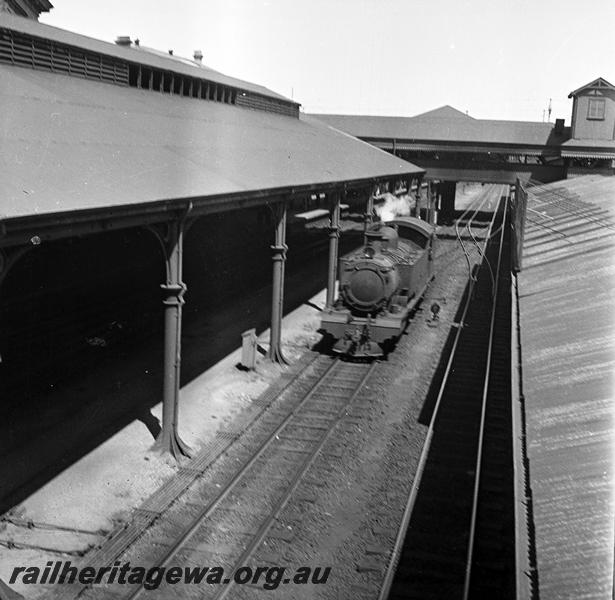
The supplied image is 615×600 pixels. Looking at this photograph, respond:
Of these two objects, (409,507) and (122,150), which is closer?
(409,507)

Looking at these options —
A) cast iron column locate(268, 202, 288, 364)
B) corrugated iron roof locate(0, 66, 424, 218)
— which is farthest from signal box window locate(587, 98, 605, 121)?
cast iron column locate(268, 202, 288, 364)

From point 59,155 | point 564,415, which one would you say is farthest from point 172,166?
point 564,415

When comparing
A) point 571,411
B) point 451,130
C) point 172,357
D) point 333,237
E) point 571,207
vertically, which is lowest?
point 172,357

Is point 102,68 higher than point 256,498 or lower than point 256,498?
higher

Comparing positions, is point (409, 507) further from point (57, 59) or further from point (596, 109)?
point (596, 109)

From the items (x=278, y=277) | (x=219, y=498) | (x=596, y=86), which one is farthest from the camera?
(x=596, y=86)

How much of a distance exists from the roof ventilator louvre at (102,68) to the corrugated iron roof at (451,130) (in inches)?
744

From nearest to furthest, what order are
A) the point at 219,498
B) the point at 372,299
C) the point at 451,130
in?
A: the point at 219,498 < the point at 372,299 < the point at 451,130

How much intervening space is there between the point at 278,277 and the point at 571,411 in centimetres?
1130

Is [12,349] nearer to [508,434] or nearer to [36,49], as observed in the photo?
[36,49]

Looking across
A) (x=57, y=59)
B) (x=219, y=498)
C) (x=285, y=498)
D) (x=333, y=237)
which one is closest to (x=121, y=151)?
(x=57, y=59)

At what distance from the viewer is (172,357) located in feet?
40.5

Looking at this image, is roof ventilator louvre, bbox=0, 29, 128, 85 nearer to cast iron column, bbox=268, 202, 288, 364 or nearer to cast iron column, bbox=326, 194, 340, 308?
cast iron column, bbox=268, 202, 288, 364

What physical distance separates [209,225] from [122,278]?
8.32 meters
